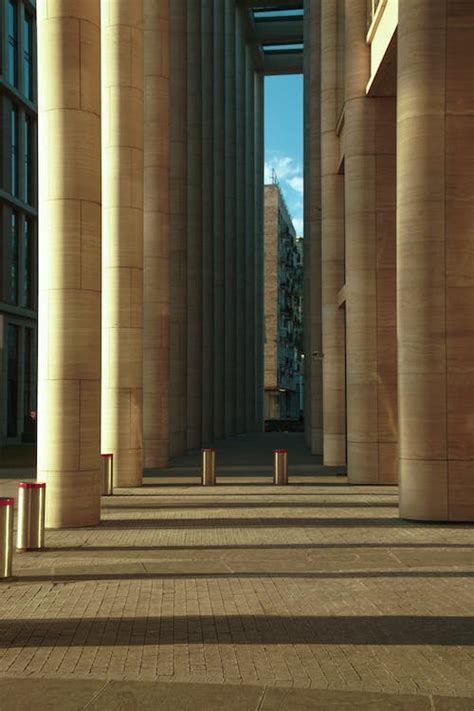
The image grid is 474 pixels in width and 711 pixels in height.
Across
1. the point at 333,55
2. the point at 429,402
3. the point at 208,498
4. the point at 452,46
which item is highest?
the point at 333,55

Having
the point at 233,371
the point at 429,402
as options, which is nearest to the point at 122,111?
the point at 429,402

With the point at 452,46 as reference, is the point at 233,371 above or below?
below

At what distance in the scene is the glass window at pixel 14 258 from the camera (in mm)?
48500

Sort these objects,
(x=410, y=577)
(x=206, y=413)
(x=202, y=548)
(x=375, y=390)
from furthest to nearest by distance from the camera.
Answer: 1. (x=206, y=413)
2. (x=375, y=390)
3. (x=202, y=548)
4. (x=410, y=577)

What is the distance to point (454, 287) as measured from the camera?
15836mm

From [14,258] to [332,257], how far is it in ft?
78.6

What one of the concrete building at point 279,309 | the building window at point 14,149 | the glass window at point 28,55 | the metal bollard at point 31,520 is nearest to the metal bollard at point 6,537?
the metal bollard at point 31,520

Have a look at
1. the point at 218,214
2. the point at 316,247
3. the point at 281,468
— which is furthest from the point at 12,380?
the point at 281,468

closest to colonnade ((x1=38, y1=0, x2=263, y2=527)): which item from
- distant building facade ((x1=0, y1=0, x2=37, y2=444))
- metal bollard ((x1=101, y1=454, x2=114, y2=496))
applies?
metal bollard ((x1=101, y1=454, x2=114, y2=496))

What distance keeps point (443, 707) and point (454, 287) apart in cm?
1029

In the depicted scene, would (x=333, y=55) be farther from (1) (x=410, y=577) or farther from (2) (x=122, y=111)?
(1) (x=410, y=577)

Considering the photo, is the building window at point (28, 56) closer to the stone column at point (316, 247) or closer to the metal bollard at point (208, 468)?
the stone column at point (316, 247)

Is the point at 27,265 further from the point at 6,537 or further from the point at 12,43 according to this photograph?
the point at 6,537

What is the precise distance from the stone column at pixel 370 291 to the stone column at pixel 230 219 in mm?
31822
